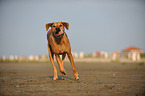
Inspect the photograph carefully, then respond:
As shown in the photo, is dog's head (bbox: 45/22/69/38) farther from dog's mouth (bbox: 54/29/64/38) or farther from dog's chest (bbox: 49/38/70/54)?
dog's chest (bbox: 49/38/70/54)

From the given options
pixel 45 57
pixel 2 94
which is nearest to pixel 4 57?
pixel 45 57

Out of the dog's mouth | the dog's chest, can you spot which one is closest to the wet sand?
the dog's chest

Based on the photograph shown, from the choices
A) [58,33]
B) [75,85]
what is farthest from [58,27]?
A: [75,85]

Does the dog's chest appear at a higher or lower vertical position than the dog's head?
lower

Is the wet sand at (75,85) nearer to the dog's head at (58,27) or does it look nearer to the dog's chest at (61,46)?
the dog's chest at (61,46)

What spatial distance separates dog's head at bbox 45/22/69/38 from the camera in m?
7.25

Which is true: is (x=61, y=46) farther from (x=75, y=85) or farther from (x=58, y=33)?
(x=75, y=85)

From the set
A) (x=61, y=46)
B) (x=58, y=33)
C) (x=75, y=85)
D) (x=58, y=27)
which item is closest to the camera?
(x=75, y=85)

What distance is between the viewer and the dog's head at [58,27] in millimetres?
7254

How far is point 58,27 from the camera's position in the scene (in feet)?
23.5

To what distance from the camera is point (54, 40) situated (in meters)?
7.58

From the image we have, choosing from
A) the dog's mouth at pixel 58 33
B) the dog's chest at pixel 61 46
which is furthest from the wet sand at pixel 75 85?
the dog's mouth at pixel 58 33

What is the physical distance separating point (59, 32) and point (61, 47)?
2.01 ft

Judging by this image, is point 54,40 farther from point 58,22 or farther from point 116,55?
point 116,55
